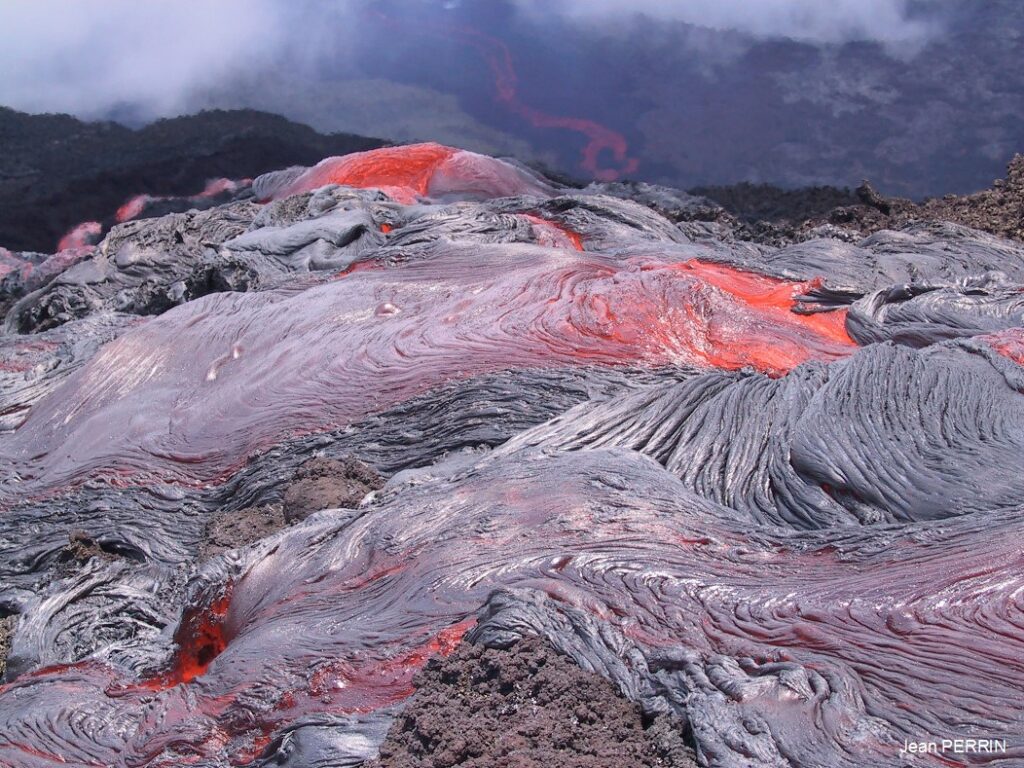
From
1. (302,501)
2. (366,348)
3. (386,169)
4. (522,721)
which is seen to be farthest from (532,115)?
(522,721)

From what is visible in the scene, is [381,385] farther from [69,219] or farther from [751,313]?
[69,219]

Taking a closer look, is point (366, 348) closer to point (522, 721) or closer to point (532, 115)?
point (522, 721)

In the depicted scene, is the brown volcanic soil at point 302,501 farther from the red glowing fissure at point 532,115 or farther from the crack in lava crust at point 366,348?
the red glowing fissure at point 532,115

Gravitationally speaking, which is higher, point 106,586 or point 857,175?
point 857,175

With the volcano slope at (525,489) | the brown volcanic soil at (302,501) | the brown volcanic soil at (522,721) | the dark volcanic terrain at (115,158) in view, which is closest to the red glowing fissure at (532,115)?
the dark volcanic terrain at (115,158)

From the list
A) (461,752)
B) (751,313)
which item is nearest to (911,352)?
(751,313)
